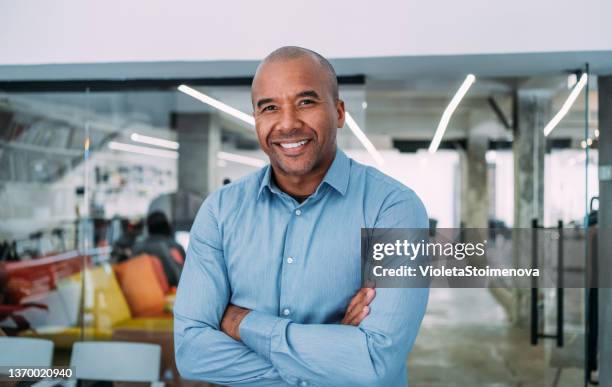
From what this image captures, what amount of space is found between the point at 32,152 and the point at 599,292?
15.6ft

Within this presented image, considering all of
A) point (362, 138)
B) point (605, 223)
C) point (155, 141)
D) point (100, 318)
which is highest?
point (155, 141)

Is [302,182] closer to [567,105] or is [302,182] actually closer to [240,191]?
[240,191]

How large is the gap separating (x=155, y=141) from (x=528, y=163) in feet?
9.81

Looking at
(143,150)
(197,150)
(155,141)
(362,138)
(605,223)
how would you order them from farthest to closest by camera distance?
(143,150)
(155,141)
(197,150)
(362,138)
(605,223)

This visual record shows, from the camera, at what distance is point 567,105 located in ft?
11.3

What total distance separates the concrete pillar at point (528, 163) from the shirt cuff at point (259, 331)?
2424 millimetres

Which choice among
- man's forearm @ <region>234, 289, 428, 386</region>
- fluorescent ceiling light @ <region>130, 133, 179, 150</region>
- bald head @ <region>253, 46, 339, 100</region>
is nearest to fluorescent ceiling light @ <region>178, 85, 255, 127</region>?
fluorescent ceiling light @ <region>130, 133, 179, 150</region>

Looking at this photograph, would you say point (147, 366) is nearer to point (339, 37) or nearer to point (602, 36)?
point (339, 37)

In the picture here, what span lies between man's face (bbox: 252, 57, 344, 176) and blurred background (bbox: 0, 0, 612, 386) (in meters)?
1.31

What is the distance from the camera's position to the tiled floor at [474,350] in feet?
13.0

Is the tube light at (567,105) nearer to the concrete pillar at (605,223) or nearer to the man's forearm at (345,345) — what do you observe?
the concrete pillar at (605,223)

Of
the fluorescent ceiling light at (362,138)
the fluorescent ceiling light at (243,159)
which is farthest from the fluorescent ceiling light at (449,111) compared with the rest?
the fluorescent ceiling light at (243,159)

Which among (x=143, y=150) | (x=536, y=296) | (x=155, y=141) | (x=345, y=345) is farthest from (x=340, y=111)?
(x=143, y=150)

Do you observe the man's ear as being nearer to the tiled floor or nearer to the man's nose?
the man's nose
